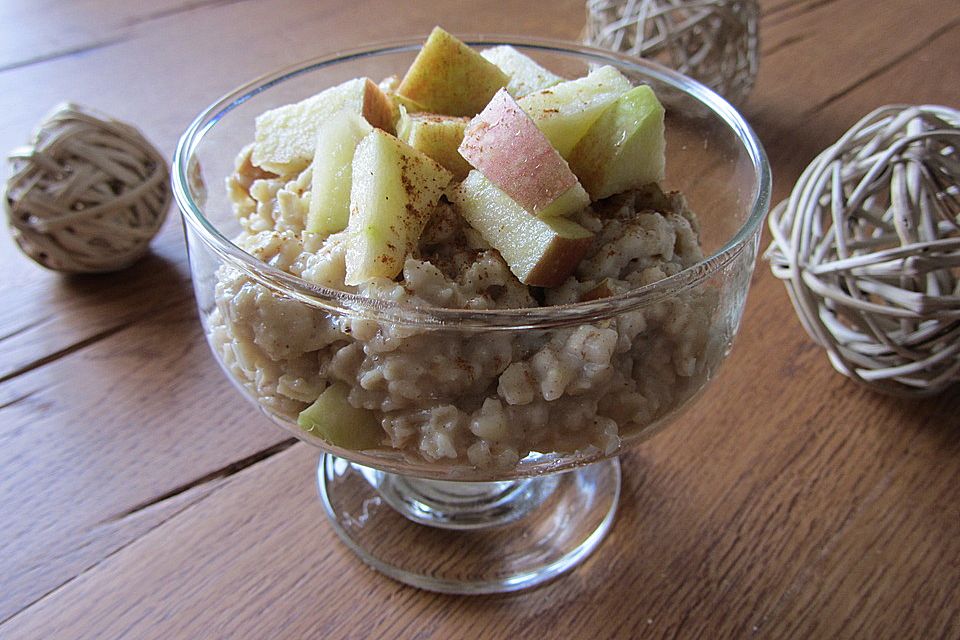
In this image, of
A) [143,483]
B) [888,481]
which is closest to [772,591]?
[888,481]

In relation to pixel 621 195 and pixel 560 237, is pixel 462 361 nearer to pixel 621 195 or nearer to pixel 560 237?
pixel 560 237

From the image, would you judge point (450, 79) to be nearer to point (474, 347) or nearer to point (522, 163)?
point (522, 163)

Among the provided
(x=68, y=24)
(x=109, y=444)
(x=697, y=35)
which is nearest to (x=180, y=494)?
(x=109, y=444)

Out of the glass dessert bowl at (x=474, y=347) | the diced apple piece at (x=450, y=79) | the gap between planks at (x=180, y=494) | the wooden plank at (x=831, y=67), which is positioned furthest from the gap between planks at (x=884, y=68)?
the gap between planks at (x=180, y=494)

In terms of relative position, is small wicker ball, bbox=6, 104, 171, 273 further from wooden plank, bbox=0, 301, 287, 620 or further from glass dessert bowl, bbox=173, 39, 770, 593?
glass dessert bowl, bbox=173, 39, 770, 593

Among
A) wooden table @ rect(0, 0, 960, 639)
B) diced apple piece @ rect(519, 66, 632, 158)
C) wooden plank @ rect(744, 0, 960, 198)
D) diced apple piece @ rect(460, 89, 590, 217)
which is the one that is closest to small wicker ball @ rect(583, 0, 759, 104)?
wooden plank @ rect(744, 0, 960, 198)

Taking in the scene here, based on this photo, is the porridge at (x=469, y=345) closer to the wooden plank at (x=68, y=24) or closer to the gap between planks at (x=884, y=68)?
the gap between planks at (x=884, y=68)

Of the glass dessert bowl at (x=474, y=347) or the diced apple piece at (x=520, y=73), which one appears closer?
the glass dessert bowl at (x=474, y=347)
